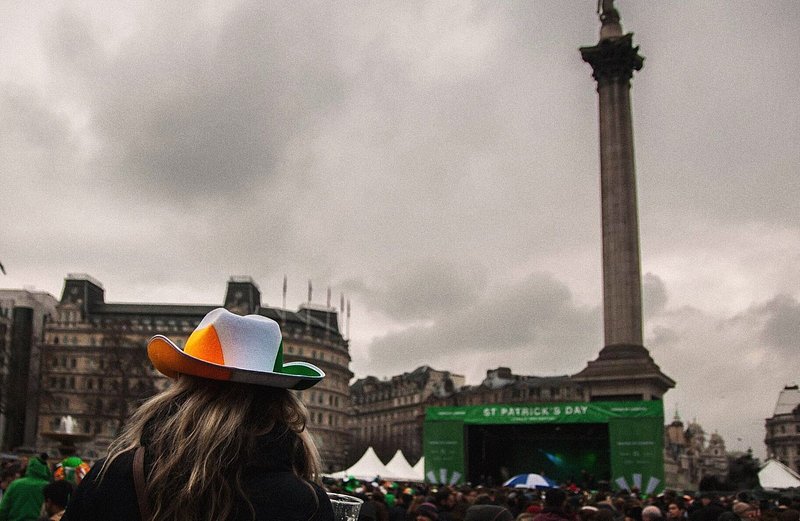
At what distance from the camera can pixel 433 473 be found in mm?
43781

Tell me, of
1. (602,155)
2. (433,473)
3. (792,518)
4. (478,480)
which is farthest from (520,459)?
(792,518)

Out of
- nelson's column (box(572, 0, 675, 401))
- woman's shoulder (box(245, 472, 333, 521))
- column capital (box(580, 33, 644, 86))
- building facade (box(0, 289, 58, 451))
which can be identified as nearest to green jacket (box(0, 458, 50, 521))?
woman's shoulder (box(245, 472, 333, 521))

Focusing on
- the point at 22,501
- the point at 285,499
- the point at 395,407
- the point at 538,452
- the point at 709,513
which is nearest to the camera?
the point at 285,499

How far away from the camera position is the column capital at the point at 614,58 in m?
52.2

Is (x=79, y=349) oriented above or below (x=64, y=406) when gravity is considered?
above

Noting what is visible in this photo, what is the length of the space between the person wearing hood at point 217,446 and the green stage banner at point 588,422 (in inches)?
1485

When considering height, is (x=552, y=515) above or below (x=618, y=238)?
below

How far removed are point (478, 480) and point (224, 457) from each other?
147 feet

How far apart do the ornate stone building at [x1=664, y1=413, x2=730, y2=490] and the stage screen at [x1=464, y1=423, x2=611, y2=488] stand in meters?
3.46

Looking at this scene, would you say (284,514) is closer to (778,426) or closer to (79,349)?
(79,349)

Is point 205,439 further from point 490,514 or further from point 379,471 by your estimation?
point 379,471

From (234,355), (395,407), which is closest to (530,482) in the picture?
(234,355)

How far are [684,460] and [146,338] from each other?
69.1 metres

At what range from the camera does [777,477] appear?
3838 cm
